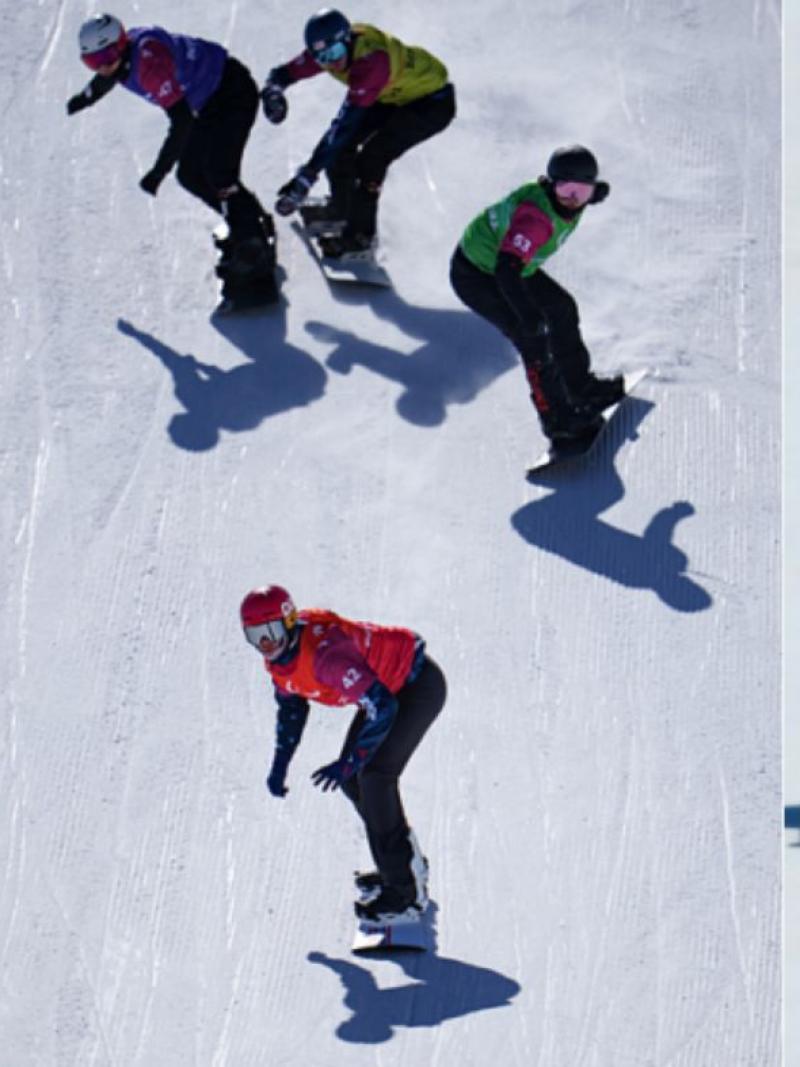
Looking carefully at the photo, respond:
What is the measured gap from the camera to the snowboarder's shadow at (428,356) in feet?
35.4

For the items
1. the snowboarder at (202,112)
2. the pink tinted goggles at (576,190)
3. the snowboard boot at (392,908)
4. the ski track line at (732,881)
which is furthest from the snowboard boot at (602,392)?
the snowboard boot at (392,908)

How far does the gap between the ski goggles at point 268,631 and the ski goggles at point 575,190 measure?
8.32 ft

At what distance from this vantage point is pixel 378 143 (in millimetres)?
11008

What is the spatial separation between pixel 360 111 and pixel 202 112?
73 centimetres

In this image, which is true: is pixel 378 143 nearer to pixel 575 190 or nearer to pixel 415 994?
pixel 575 190

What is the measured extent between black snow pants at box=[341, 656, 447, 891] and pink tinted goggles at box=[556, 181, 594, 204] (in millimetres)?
2255

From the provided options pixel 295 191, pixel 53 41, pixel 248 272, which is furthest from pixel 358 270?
pixel 53 41

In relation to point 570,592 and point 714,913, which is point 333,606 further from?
point 714,913

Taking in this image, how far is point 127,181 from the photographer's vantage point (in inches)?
481

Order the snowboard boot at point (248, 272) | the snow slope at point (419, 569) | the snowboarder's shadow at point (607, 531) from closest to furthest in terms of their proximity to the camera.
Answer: the snow slope at point (419, 569) → the snowboarder's shadow at point (607, 531) → the snowboard boot at point (248, 272)

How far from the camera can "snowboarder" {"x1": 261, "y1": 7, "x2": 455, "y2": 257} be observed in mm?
10609

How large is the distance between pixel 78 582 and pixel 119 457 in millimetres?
816

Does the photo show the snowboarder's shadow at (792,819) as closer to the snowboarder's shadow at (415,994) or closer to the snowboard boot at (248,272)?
the snowboarder's shadow at (415,994)

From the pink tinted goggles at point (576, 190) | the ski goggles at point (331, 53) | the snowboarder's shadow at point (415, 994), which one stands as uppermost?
the ski goggles at point (331, 53)
